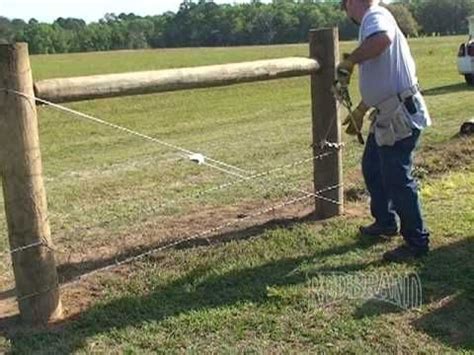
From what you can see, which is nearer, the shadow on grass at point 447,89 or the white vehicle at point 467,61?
the shadow on grass at point 447,89

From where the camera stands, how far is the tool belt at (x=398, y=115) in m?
4.90

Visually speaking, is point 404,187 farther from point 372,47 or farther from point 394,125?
point 372,47

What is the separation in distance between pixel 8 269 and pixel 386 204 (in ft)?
8.06

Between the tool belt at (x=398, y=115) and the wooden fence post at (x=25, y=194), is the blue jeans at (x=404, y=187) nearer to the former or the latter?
the tool belt at (x=398, y=115)

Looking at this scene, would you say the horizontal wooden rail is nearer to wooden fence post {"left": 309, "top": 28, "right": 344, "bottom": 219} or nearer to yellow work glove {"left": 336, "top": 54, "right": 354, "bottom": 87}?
wooden fence post {"left": 309, "top": 28, "right": 344, "bottom": 219}

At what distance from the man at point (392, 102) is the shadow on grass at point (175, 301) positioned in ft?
1.31

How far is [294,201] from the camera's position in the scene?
6453 mm

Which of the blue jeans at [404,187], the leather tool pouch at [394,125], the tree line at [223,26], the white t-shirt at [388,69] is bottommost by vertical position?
the tree line at [223,26]

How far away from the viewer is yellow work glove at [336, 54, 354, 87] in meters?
4.84

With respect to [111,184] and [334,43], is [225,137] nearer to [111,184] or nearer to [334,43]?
[111,184]

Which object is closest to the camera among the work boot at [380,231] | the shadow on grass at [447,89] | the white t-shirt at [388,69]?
the white t-shirt at [388,69]

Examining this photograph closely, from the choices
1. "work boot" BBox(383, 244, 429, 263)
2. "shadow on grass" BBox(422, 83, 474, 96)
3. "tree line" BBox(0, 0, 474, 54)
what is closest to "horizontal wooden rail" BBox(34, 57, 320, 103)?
"work boot" BBox(383, 244, 429, 263)

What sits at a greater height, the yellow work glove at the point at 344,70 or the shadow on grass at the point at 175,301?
the yellow work glove at the point at 344,70

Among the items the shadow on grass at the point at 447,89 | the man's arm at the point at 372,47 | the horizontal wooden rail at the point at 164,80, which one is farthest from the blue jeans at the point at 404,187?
the shadow on grass at the point at 447,89
